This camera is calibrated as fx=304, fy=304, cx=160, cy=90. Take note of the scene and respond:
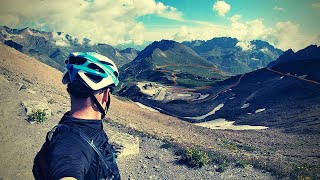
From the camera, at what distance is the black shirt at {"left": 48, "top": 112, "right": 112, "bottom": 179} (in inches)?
115

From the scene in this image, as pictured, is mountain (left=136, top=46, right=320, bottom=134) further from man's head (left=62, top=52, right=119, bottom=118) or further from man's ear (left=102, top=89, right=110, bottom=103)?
man's head (left=62, top=52, right=119, bottom=118)

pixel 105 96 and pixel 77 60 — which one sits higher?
pixel 77 60

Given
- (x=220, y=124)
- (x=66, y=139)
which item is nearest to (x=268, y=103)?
(x=220, y=124)

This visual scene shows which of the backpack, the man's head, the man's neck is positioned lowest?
the backpack

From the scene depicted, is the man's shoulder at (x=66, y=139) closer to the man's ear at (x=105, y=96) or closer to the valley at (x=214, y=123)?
the man's ear at (x=105, y=96)

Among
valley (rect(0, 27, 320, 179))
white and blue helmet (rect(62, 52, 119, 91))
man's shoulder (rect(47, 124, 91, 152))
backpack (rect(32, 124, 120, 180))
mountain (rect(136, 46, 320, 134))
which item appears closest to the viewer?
man's shoulder (rect(47, 124, 91, 152))

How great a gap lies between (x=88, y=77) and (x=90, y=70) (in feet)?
0.30

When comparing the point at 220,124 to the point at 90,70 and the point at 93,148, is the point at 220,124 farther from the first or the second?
the point at 93,148

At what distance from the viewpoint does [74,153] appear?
3152mm

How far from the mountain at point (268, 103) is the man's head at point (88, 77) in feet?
158

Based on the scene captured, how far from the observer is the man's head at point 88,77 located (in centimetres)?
380

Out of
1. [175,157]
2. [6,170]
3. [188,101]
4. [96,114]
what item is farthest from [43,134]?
[188,101]

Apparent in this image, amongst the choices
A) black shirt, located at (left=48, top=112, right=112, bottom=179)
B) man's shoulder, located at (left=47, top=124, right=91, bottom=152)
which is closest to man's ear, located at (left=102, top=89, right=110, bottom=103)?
black shirt, located at (left=48, top=112, right=112, bottom=179)

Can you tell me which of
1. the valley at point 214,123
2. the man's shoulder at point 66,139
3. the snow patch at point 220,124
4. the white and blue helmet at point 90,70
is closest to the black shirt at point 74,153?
the man's shoulder at point 66,139
